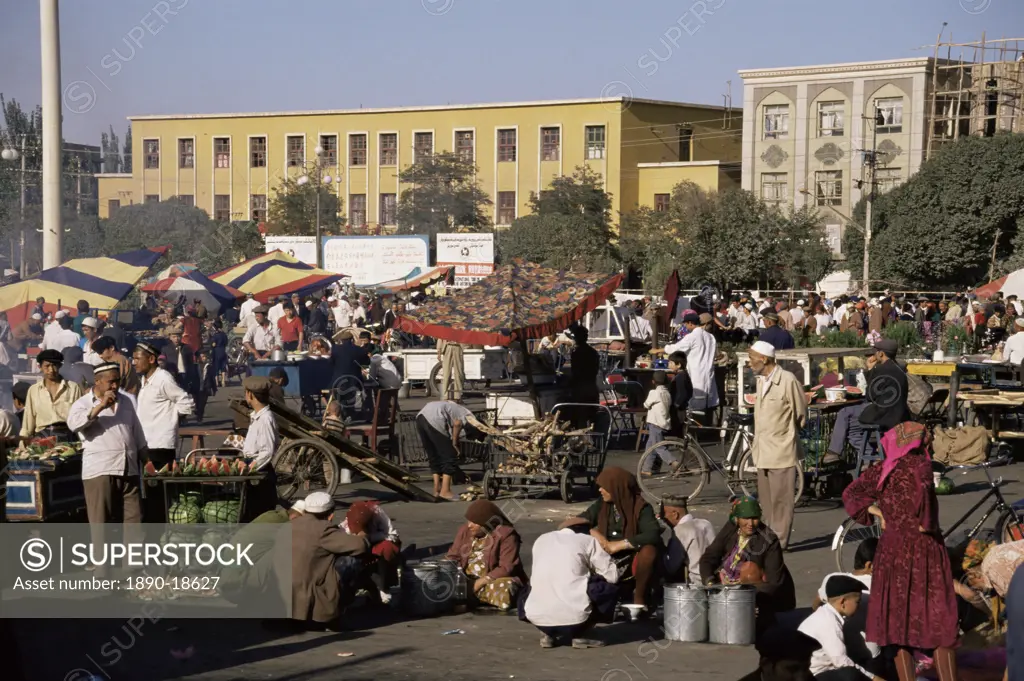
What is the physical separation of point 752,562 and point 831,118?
202 feet

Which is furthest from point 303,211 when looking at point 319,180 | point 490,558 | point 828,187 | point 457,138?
point 490,558

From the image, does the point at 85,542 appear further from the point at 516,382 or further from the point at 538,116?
the point at 538,116

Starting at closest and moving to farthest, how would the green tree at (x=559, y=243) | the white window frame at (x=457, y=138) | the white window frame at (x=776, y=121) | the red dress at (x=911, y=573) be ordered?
the red dress at (x=911, y=573), the green tree at (x=559, y=243), the white window frame at (x=776, y=121), the white window frame at (x=457, y=138)

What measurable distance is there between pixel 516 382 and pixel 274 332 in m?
4.69

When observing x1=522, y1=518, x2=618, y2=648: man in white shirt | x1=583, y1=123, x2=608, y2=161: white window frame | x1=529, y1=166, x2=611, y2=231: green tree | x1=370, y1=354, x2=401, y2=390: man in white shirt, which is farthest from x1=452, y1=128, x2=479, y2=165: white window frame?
x1=522, y1=518, x2=618, y2=648: man in white shirt

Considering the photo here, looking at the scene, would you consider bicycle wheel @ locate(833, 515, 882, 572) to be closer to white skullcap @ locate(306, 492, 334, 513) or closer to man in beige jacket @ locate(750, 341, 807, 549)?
man in beige jacket @ locate(750, 341, 807, 549)

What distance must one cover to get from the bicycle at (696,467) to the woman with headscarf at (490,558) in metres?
3.88

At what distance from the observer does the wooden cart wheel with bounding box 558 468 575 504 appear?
13.5 metres

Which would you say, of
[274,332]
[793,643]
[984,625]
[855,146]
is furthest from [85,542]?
[855,146]

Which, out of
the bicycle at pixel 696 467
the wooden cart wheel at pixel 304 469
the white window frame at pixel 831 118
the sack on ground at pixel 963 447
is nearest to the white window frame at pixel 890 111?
the white window frame at pixel 831 118

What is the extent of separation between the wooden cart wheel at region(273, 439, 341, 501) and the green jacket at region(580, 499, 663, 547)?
13.0 ft

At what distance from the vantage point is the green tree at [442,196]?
232 ft

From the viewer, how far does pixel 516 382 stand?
26141mm

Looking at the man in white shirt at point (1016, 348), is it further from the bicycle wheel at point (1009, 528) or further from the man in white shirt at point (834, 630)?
the man in white shirt at point (834, 630)
